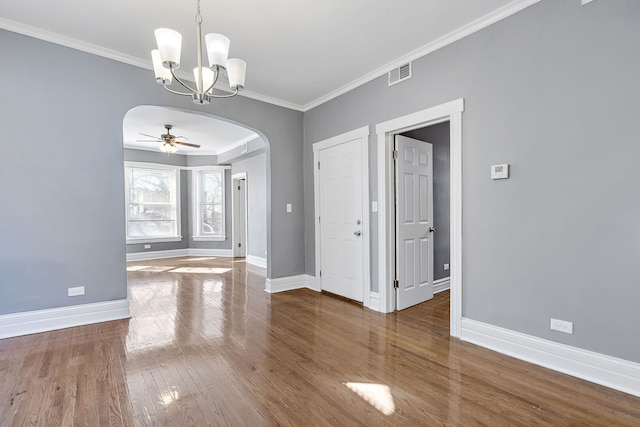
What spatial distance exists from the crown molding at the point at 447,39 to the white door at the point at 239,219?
502 cm

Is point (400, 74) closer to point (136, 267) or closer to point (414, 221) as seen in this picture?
point (414, 221)

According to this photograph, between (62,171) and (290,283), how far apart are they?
3.22 m

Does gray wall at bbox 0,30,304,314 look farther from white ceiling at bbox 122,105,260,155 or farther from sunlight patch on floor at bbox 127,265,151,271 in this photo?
sunlight patch on floor at bbox 127,265,151,271

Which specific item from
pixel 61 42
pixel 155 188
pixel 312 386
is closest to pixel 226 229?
pixel 155 188

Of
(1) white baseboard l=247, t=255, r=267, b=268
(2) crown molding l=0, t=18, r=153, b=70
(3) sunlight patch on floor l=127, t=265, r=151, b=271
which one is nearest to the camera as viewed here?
(2) crown molding l=0, t=18, r=153, b=70

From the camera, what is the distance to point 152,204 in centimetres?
801

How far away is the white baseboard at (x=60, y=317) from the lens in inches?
114

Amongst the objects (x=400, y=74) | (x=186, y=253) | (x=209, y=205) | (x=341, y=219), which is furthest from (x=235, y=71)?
(x=186, y=253)

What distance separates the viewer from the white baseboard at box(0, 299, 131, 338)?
2.91 m

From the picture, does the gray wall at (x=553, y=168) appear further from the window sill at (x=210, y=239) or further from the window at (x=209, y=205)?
the window sill at (x=210, y=239)

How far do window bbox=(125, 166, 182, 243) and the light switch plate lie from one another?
788 cm

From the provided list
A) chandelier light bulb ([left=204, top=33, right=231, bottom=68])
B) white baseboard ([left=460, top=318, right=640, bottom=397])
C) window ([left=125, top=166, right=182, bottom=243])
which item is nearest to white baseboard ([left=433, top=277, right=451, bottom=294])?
white baseboard ([left=460, top=318, right=640, bottom=397])

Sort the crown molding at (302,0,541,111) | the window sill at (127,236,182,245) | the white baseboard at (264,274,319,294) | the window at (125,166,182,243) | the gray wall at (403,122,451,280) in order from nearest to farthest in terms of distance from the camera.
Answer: the crown molding at (302,0,541,111) → the gray wall at (403,122,451,280) → the white baseboard at (264,274,319,294) → the window sill at (127,236,182,245) → the window at (125,166,182,243)

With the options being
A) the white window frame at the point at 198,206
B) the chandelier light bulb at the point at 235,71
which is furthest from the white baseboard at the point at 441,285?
the white window frame at the point at 198,206
